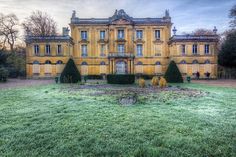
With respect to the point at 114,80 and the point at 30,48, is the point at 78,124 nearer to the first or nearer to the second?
the point at 114,80

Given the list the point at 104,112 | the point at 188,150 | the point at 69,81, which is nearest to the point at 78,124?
the point at 104,112

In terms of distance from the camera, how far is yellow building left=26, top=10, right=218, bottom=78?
37344 mm

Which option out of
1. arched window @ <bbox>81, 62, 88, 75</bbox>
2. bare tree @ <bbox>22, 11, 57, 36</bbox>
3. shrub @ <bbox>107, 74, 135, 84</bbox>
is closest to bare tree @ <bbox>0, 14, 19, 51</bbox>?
bare tree @ <bbox>22, 11, 57, 36</bbox>

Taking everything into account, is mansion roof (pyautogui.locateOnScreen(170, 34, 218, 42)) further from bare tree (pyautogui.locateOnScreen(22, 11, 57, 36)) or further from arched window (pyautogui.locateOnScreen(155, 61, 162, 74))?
bare tree (pyautogui.locateOnScreen(22, 11, 57, 36))

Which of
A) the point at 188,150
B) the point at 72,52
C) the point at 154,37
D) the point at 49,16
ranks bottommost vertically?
the point at 188,150

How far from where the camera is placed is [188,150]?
4273 mm

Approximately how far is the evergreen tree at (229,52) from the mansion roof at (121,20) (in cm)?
1031

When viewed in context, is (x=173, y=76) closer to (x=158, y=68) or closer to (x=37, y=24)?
(x=158, y=68)

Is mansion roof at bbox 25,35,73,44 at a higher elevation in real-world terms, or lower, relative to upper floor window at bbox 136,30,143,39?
lower

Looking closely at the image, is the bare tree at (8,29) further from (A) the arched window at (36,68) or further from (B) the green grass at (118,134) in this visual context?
(B) the green grass at (118,134)

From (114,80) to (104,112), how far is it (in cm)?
1591

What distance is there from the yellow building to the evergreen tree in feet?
4.55

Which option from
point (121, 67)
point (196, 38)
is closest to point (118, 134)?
point (121, 67)

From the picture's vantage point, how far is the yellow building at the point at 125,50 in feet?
123
